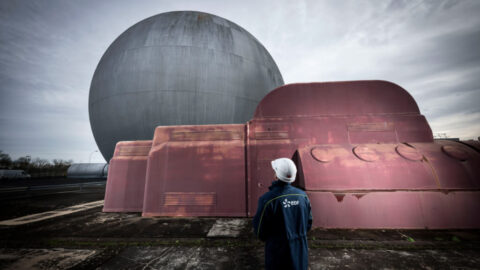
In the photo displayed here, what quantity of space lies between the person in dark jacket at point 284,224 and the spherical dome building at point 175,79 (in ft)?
29.8

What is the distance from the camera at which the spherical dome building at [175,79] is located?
34.1ft

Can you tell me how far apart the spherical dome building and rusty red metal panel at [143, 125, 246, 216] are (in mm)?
4763

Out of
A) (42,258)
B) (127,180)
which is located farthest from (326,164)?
(127,180)

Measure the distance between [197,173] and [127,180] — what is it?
2557mm

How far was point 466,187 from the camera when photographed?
159 inches

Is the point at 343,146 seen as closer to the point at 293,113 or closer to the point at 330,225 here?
the point at 293,113

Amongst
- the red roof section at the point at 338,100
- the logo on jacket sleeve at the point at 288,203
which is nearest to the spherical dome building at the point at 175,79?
the red roof section at the point at 338,100

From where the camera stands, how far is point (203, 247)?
125 inches

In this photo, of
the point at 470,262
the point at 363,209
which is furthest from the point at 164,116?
the point at 470,262

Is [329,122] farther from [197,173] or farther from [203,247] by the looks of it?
[203,247]

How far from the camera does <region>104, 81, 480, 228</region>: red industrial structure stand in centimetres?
404

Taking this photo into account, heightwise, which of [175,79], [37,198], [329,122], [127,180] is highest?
[175,79]

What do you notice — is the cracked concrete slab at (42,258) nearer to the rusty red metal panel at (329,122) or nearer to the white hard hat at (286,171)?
the white hard hat at (286,171)

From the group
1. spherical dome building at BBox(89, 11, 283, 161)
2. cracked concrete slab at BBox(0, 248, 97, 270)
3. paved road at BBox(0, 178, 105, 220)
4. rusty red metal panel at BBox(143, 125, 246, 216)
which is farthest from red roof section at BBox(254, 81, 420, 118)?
paved road at BBox(0, 178, 105, 220)
